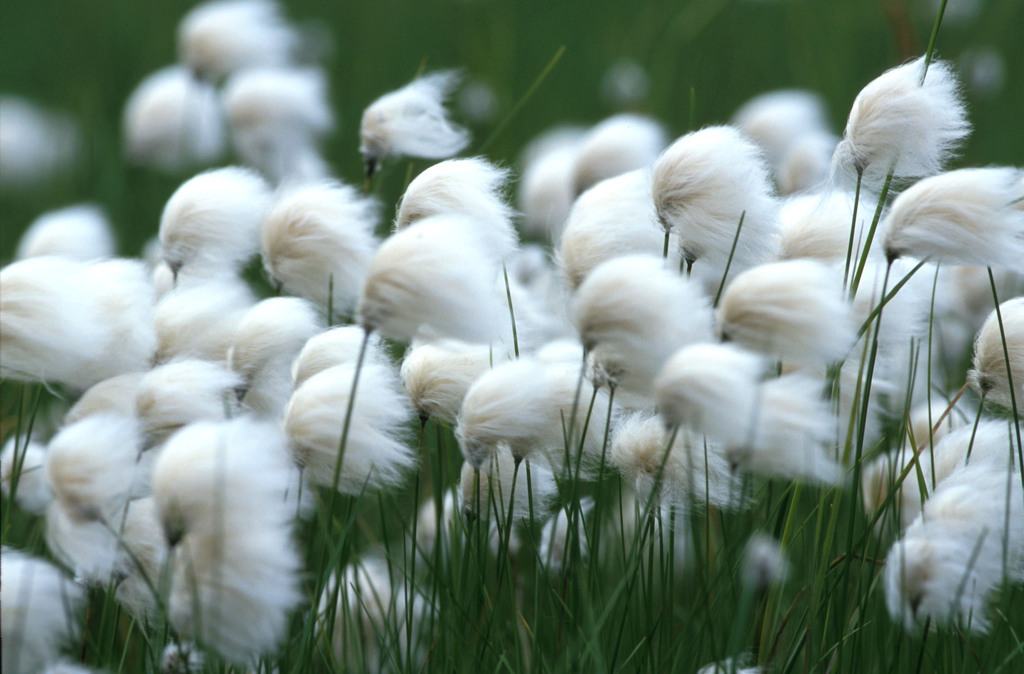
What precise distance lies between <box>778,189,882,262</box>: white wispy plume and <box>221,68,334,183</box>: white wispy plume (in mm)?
1567

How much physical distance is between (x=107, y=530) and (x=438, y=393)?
1.26ft

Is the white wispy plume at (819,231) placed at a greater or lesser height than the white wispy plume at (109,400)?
greater

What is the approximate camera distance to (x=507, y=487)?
1215 mm

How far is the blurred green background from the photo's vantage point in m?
3.88

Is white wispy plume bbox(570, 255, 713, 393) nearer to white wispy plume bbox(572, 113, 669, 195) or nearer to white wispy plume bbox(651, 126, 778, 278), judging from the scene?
white wispy plume bbox(651, 126, 778, 278)

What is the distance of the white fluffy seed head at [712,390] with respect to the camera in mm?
780

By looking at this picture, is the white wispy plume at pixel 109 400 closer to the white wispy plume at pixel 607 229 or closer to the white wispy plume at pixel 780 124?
the white wispy plume at pixel 607 229

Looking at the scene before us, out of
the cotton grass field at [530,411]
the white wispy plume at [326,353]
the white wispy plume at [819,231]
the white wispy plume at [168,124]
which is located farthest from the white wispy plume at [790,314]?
the white wispy plume at [168,124]

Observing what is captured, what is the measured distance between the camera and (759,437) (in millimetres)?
819

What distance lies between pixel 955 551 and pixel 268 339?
0.70 m

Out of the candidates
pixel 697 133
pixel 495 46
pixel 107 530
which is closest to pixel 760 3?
pixel 495 46

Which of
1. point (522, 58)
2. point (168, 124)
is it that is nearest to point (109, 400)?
point (168, 124)

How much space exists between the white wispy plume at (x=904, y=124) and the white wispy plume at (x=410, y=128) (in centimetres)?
63

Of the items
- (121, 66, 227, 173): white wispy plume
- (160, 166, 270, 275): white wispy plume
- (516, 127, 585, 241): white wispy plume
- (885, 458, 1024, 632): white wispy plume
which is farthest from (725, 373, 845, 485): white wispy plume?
(121, 66, 227, 173): white wispy plume
